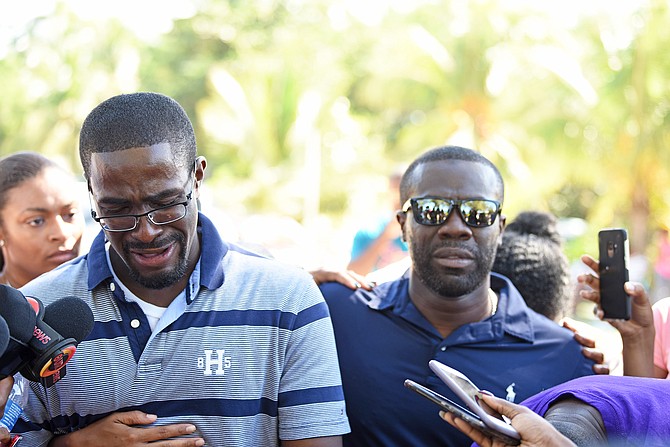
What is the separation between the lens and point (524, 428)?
227cm

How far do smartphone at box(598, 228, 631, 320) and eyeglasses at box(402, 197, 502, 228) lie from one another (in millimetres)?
500

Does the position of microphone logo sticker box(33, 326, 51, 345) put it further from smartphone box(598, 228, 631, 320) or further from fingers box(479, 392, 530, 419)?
smartphone box(598, 228, 631, 320)

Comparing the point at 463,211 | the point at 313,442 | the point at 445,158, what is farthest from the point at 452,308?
the point at 313,442

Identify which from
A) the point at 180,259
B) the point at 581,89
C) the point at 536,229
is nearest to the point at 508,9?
the point at 581,89

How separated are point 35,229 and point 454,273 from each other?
1.99 metres

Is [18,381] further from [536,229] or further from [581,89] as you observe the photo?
[581,89]

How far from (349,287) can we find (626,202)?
19.1 metres

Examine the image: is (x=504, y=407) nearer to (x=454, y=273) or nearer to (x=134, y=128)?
(x=454, y=273)

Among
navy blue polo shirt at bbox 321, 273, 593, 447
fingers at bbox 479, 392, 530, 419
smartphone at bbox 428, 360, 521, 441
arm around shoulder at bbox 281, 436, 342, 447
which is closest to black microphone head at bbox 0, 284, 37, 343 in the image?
arm around shoulder at bbox 281, 436, 342, 447

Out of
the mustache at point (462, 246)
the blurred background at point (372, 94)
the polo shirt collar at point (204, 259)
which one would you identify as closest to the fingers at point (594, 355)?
the mustache at point (462, 246)

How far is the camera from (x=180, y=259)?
292 centimetres

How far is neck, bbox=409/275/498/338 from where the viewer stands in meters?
3.78

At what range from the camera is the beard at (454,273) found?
3.74 metres

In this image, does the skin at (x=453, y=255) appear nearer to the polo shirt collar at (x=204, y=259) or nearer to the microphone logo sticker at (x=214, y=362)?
the polo shirt collar at (x=204, y=259)
